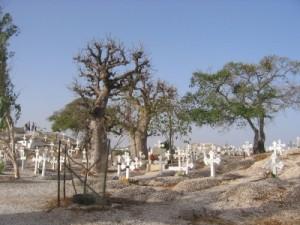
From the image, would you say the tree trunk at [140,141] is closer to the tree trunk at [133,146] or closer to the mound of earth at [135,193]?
the tree trunk at [133,146]

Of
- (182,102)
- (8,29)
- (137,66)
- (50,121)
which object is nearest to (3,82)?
(8,29)

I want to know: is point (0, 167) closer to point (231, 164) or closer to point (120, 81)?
point (120, 81)

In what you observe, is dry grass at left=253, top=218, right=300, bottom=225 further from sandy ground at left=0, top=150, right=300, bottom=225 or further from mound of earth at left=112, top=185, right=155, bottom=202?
mound of earth at left=112, top=185, right=155, bottom=202

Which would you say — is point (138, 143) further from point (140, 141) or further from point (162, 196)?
point (162, 196)

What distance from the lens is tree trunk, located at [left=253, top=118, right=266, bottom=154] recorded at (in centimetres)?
3094

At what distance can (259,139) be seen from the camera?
31.3 m

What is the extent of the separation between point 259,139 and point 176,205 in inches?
814

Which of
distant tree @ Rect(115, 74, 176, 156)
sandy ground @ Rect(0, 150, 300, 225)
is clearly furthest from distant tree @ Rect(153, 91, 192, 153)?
sandy ground @ Rect(0, 150, 300, 225)

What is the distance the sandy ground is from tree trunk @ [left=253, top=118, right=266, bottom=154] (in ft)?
49.9

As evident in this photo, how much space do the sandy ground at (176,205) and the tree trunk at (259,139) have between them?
15216 millimetres

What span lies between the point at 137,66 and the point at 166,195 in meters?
13.1

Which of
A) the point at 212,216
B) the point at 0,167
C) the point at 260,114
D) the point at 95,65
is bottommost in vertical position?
the point at 212,216

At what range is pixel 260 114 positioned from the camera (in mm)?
29938

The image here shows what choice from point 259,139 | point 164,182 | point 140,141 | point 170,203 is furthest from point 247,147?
point 170,203
